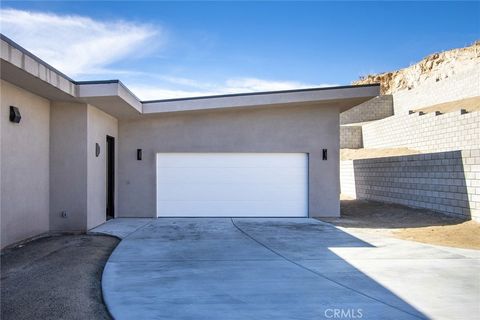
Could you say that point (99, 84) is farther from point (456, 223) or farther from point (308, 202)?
point (456, 223)

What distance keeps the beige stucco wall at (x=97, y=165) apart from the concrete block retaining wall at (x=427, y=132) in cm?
1229

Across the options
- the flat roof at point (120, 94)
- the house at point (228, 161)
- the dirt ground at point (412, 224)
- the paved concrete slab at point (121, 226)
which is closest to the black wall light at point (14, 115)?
the flat roof at point (120, 94)

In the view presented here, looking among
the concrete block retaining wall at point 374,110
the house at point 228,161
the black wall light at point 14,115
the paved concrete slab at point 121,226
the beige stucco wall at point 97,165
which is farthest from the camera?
the concrete block retaining wall at point 374,110

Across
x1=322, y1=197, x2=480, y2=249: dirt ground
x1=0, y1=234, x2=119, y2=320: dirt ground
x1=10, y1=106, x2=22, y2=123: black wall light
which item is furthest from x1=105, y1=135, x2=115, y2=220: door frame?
x1=322, y1=197, x2=480, y2=249: dirt ground

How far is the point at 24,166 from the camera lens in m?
7.51

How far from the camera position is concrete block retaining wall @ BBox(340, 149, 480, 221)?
9445mm

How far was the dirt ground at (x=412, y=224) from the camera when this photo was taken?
808 centimetres

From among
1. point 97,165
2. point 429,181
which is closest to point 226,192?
point 97,165

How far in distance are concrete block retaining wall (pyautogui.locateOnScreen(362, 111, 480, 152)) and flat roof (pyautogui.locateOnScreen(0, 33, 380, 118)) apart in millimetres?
5580

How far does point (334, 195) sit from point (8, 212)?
8.18m

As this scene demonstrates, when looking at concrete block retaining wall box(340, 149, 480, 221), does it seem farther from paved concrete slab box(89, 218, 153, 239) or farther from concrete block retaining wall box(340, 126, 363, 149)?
paved concrete slab box(89, 218, 153, 239)

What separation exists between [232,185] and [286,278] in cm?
643

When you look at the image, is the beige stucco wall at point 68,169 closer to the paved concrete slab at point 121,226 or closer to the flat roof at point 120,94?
the paved concrete slab at point 121,226

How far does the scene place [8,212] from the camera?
6883 millimetres
